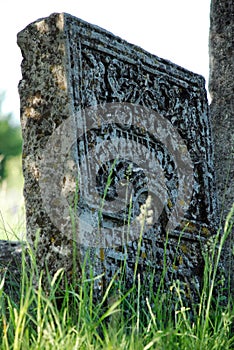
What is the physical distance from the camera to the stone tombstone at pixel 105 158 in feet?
10.0

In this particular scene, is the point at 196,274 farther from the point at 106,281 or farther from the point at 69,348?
the point at 69,348

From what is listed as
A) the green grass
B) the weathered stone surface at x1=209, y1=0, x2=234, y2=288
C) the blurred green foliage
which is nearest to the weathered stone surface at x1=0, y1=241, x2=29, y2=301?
the green grass

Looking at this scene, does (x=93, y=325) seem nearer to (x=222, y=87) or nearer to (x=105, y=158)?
(x=105, y=158)

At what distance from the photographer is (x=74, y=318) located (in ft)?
9.00

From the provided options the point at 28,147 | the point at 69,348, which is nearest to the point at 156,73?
the point at 28,147

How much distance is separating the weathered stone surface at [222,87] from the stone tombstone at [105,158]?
47 centimetres

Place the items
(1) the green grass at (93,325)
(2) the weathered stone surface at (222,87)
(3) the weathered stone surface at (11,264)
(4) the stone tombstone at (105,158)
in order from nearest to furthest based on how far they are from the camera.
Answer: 1. (1) the green grass at (93,325)
2. (4) the stone tombstone at (105,158)
3. (3) the weathered stone surface at (11,264)
4. (2) the weathered stone surface at (222,87)

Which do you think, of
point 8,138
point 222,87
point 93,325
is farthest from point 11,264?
point 8,138

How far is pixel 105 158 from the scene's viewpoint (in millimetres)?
3230

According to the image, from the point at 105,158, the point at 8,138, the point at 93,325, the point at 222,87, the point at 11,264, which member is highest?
the point at 8,138

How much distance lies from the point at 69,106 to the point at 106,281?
31.4 inches

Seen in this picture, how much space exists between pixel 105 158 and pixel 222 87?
140 cm

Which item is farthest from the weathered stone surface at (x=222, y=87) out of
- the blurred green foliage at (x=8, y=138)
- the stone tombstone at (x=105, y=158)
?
the blurred green foliage at (x=8, y=138)

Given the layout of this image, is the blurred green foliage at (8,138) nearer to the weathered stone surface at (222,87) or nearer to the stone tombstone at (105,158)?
the weathered stone surface at (222,87)
